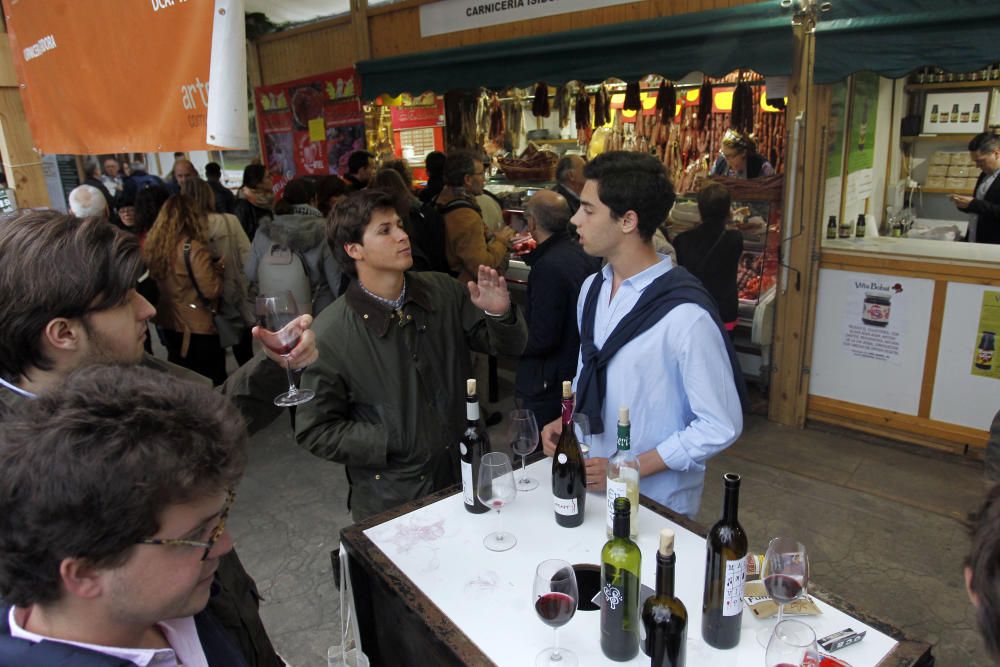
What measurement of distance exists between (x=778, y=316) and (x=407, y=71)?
3716 millimetres

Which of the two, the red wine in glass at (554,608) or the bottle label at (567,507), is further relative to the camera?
the bottle label at (567,507)

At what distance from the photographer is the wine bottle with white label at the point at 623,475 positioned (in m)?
1.80

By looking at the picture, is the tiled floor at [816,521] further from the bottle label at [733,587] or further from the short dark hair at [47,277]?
the short dark hair at [47,277]

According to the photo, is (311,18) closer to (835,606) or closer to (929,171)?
(929,171)

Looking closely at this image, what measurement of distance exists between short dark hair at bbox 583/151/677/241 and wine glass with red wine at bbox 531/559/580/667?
1.32m

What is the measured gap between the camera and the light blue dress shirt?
2.10m

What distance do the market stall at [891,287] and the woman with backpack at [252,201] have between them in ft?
15.8

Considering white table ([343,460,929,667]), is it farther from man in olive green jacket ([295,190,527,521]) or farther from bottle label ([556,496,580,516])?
man in olive green jacket ([295,190,527,521])

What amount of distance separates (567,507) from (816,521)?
246cm

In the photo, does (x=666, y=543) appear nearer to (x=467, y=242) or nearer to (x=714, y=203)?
(x=467, y=242)

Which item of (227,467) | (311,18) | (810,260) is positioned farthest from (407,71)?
(227,467)

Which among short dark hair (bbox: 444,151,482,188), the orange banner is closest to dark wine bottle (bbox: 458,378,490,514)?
the orange banner

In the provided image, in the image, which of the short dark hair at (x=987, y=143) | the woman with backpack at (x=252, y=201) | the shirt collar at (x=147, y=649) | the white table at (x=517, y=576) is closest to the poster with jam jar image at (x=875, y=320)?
the short dark hair at (x=987, y=143)

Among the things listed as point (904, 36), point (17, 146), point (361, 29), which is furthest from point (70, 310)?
point (361, 29)
